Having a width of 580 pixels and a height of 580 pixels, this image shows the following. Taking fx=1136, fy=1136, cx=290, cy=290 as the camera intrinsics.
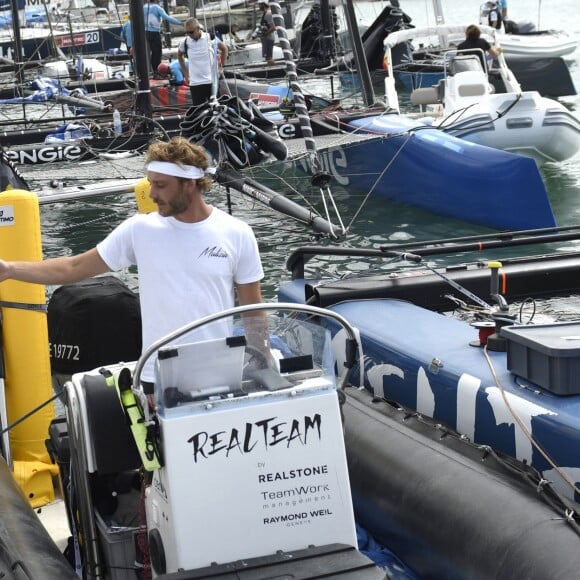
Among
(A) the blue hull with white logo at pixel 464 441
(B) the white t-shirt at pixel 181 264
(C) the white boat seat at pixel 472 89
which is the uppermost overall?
(B) the white t-shirt at pixel 181 264

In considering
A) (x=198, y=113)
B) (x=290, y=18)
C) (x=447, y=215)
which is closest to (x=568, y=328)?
(x=198, y=113)

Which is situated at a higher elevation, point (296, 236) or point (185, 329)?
point (185, 329)

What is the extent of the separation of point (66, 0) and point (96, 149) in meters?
25.2

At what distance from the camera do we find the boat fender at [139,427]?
3066mm

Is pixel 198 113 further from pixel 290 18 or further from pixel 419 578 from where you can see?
pixel 290 18

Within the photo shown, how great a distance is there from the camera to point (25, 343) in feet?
16.9

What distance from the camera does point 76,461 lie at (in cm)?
370

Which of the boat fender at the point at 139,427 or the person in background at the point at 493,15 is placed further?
the person in background at the point at 493,15

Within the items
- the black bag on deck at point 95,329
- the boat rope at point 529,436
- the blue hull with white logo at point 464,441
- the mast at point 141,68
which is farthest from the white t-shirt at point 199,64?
the boat rope at point 529,436

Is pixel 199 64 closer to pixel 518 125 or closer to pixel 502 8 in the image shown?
pixel 518 125

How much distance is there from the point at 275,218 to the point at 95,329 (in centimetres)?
684

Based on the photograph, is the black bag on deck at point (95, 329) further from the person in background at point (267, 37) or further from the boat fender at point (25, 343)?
the person in background at point (267, 37)

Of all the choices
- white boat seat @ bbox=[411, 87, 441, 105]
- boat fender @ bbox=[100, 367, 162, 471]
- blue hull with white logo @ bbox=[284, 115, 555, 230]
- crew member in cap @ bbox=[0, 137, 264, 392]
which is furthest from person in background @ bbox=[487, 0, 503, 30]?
boat fender @ bbox=[100, 367, 162, 471]

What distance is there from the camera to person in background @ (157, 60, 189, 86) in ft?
63.5
